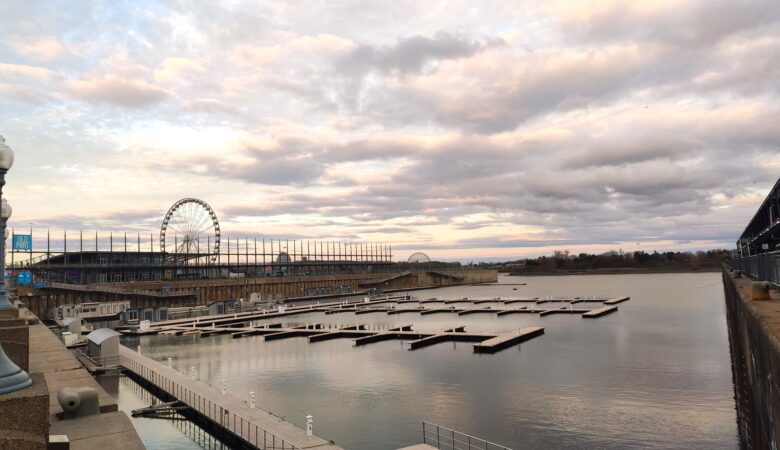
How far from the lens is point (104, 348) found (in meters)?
54.2

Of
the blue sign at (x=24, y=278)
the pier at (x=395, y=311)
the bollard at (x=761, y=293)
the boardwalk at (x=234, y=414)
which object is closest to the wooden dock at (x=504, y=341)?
the pier at (x=395, y=311)

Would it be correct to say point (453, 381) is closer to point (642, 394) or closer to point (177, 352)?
point (642, 394)

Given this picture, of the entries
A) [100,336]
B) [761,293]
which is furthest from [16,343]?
[100,336]

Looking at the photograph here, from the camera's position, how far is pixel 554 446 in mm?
30688

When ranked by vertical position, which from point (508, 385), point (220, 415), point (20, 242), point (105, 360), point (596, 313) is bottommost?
point (508, 385)

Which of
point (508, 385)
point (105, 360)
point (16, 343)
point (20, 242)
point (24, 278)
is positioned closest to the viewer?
point (16, 343)

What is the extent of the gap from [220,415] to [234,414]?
109 centimetres

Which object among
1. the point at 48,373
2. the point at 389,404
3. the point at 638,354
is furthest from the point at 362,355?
the point at 48,373

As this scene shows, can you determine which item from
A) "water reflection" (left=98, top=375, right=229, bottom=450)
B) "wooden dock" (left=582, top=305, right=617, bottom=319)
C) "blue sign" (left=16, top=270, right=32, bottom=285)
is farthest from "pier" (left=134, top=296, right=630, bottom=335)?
"blue sign" (left=16, top=270, right=32, bottom=285)

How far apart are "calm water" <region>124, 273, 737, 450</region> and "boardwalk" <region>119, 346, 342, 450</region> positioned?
3879mm

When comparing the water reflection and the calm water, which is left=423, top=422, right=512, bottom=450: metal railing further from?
the water reflection

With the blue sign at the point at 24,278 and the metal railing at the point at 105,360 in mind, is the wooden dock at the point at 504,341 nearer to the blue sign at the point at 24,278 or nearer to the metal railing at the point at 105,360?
the metal railing at the point at 105,360

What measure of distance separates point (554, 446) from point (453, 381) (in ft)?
56.2

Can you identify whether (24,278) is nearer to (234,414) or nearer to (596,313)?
(234,414)
